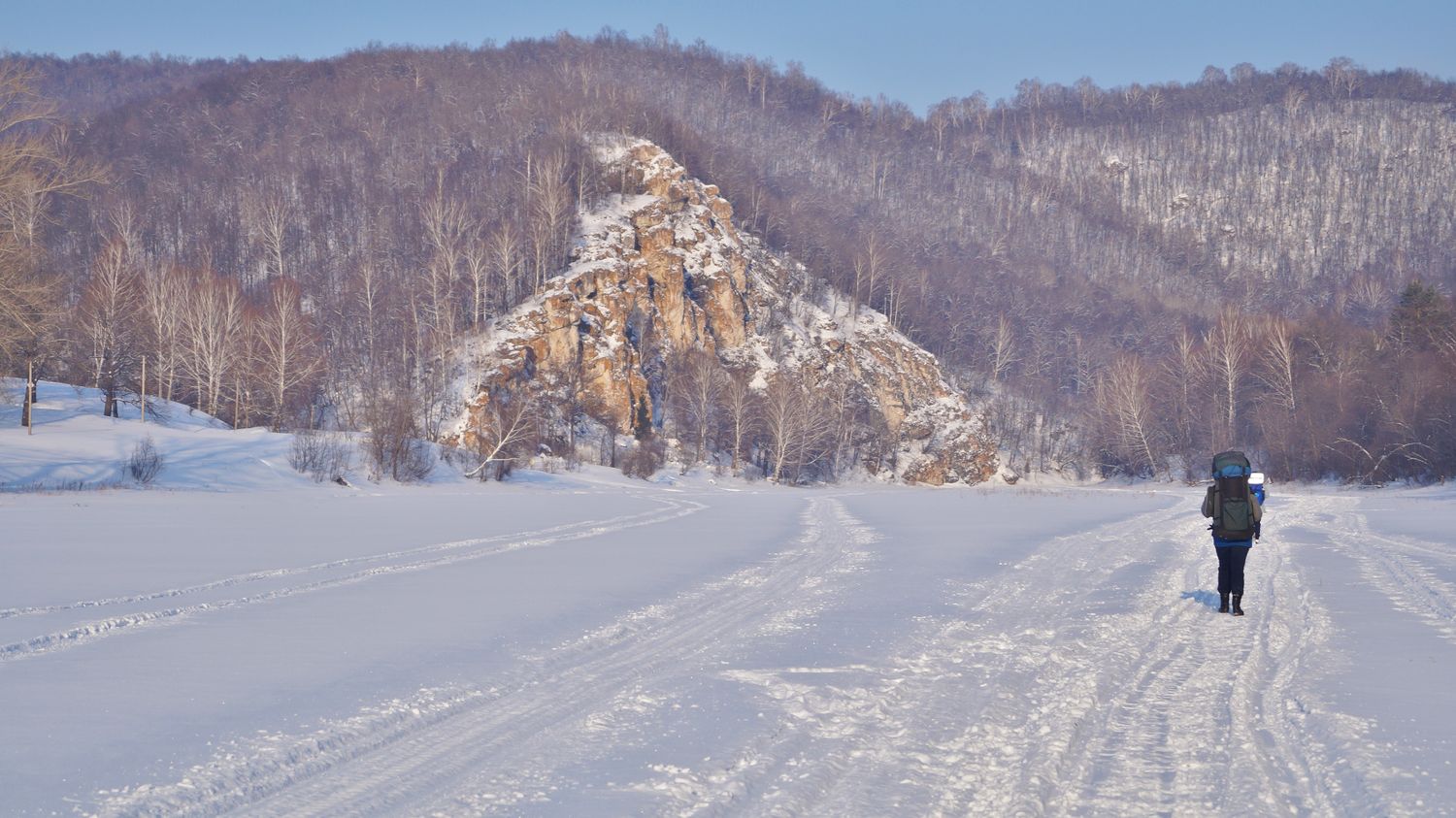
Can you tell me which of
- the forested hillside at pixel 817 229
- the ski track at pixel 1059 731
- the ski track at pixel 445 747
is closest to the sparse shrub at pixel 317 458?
the forested hillside at pixel 817 229

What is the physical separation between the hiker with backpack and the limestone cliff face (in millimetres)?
56715

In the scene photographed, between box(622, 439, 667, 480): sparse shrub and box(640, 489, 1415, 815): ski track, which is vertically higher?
box(640, 489, 1415, 815): ski track

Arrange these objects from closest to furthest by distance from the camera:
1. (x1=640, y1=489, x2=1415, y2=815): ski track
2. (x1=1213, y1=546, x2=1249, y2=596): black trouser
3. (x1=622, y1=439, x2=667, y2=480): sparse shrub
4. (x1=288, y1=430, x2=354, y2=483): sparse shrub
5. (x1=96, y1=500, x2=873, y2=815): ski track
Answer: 1. (x1=96, y1=500, x2=873, y2=815): ski track
2. (x1=640, y1=489, x2=1415, y2=815): ski track
3. (x1=1213, y1=546, x2=1249, y2=596): black trouser
4. (x1=288, y1=430, x2=354, y2=483): sparse shrub
5. (x1=622, y1=439, x2=667, y2=480): sparse shrub

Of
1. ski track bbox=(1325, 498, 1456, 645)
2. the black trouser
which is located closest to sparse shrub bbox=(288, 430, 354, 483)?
ski track bbox=(1325, 498, 1456, 645)

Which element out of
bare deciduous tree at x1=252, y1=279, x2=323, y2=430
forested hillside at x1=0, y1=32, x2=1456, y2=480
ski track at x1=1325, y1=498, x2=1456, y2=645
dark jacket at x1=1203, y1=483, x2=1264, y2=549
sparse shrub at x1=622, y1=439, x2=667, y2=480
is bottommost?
sparse shrub at x1=622, y1=439, x2=667, y2=480

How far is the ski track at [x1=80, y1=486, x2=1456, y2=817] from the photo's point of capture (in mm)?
3947

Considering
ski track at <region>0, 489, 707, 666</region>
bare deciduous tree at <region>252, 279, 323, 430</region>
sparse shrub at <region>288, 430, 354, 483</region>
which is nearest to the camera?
ski track at <region>0, 489, 707, 666</region>

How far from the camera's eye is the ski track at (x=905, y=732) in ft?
13.0

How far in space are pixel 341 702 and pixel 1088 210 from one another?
576ft

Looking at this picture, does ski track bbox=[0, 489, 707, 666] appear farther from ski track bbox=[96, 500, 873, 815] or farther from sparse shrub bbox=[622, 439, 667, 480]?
sparse shrub bbox=[622, 439, 667, 480]

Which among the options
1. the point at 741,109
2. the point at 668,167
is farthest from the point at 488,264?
the point at 741,109

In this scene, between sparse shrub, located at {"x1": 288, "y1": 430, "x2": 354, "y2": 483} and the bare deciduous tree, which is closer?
sparse shrub, located at {"x1": 288, "y1": 430, "x2": 354, "y2": 483}

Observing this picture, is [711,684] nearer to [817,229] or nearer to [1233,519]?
[1233,519]

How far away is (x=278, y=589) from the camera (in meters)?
9.38
